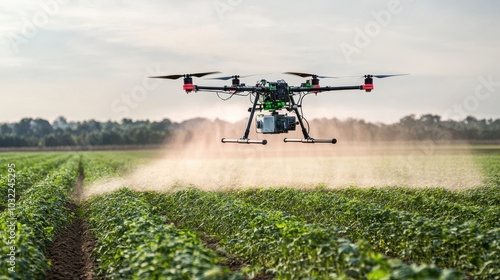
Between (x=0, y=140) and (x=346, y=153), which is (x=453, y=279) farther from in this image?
(x=0, y=140)

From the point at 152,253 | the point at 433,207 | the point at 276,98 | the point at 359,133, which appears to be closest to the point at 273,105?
the point at 276,98

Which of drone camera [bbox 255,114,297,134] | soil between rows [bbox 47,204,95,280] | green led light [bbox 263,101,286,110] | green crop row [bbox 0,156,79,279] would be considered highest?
green led light [bbox 263,101,286,110]

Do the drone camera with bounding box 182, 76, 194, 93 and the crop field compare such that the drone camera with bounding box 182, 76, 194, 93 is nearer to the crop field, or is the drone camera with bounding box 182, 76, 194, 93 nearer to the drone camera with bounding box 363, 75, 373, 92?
the crop field

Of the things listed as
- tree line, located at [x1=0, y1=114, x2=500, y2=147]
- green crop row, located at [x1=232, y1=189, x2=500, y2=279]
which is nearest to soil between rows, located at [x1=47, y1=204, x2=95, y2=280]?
green crop row, located at [x1=232, y1=189, x2=500, y2=279]

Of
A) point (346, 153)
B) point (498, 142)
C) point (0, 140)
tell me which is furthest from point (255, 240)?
point (0, 140)

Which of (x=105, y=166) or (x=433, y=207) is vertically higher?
(x=105, y=166)

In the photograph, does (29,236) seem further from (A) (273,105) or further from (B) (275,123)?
(A) (273,105)

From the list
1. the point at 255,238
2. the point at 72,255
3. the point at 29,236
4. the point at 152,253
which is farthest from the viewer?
the point at 72,255
